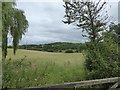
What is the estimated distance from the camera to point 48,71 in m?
11.2

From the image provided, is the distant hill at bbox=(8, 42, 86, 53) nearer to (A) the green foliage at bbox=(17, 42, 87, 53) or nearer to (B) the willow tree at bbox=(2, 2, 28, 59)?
(A) the green foliage at bbox=(17, 42, 87, 53)

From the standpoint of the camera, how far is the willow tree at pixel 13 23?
37.1 feet

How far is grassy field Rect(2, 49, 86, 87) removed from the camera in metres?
9.62

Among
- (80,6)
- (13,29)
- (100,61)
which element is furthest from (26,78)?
(80,6)

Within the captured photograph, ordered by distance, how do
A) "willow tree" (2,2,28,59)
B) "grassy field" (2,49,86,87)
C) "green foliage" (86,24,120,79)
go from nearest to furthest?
1. "grassy field" (2,49,86,87)
2. "green foliage" (86,24,120,79)
3. "willow tree" (2,2,28,59)

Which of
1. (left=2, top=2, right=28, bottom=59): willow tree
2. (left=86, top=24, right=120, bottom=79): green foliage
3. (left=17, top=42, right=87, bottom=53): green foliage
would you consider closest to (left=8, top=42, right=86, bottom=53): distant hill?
(left=17, top=42, right=87, bottom=53): green foliage

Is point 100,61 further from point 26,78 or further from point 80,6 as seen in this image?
point 80,6

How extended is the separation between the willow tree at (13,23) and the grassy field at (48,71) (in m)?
0.59

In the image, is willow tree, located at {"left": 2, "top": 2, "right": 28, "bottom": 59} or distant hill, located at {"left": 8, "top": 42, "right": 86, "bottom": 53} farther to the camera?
distant hill, located at {"left": 8, "top": 42, "right": 86, "bottom": 53}

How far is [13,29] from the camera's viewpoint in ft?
42.7

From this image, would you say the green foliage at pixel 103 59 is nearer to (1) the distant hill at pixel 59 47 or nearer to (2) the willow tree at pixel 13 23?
(1) the distant hill at pixel 59 47

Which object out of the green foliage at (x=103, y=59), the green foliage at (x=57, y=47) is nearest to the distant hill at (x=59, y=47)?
the green foliage at (x=57, y=47)

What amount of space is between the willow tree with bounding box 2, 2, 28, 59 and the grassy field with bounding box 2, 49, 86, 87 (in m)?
0.59

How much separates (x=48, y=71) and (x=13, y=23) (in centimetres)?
301
